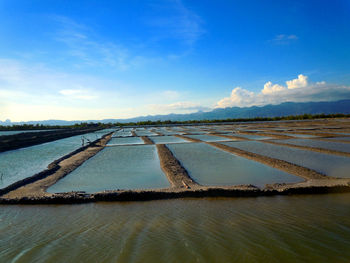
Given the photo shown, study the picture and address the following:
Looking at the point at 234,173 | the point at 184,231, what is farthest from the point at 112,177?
the point at 184,231

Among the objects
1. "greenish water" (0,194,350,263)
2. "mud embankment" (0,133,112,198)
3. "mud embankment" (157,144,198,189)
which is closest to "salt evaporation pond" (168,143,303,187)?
"mud embankment" (157,144,198,189)

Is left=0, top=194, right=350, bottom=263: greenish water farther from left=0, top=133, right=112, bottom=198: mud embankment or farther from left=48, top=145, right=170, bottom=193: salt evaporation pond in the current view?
left=48, top=145, right=170, bottom=193: salt evaporation pond

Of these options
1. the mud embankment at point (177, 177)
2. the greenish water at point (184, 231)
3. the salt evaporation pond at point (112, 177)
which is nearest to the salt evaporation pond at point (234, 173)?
the mud embankment at point (177, 177)

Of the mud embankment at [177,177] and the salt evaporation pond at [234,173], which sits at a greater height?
the mud embankment at [177,177]

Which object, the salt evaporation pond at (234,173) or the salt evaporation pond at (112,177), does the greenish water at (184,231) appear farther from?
the salt evaporation pond at (234,173)

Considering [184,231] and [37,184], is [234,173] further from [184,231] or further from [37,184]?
[37,184]

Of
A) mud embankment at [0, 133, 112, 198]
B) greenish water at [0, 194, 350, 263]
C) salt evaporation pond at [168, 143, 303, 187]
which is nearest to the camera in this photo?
greenish water at [0, 194, 350, 263]

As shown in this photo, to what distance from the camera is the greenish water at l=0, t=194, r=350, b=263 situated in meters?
3.54

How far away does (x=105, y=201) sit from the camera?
6035 millimetres

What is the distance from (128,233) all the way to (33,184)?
5.24m

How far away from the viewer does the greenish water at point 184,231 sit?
11.6 feet

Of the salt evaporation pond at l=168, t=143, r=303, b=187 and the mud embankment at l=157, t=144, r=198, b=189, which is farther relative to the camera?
the salt evaporation pond at l=168, t=143, r=303, b=187

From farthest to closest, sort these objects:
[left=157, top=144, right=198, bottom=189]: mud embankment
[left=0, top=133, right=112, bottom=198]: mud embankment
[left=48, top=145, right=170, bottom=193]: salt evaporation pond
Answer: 1. [left=48, top=145, right=170, bottom=193]: salt evaporation pond
2. [left=157, top=144, right=198, bottom=189]: mud embankment
3. [left=0, top=133, right=112, bottom=198]: mud embankment

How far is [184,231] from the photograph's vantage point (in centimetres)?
423
